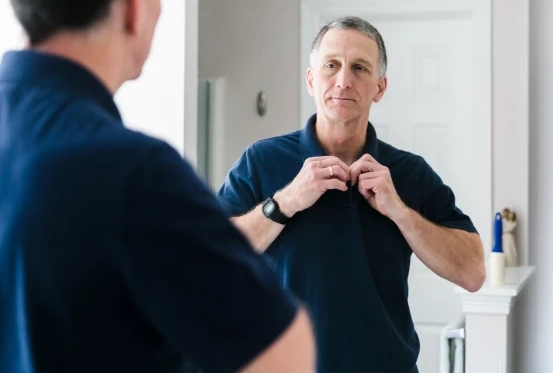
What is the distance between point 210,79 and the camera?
362 centimetres

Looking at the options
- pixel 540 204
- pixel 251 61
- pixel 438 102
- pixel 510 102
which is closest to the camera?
pixel 540 204

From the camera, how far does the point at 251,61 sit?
3.59m

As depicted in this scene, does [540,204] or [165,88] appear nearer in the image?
[165,88]

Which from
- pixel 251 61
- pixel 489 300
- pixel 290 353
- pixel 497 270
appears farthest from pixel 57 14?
pixel 251 61

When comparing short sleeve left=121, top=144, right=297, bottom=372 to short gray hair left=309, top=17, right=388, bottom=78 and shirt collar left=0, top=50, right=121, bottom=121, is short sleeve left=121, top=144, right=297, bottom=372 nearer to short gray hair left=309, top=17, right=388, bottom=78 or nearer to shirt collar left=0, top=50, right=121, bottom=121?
shirt collar left=0, top=50, right=121, bottom=121

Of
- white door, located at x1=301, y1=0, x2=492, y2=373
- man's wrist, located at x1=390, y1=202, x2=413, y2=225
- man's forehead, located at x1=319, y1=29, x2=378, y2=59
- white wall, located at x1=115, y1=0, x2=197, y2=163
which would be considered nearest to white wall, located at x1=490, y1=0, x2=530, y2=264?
white door, located at x1=301, y1=0, x2=492, y2=373

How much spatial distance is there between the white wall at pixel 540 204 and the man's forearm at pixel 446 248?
1.57 meters

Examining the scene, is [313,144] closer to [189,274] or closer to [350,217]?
[350,217]

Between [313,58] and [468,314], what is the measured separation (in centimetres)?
125

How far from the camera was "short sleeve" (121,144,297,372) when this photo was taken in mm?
536

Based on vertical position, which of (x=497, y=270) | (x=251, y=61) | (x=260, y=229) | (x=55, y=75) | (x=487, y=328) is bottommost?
(x=487, y=328)

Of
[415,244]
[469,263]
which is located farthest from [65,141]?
[469,263]

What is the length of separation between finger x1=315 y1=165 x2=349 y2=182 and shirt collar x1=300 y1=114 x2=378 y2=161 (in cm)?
12

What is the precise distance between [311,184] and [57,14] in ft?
2.69
